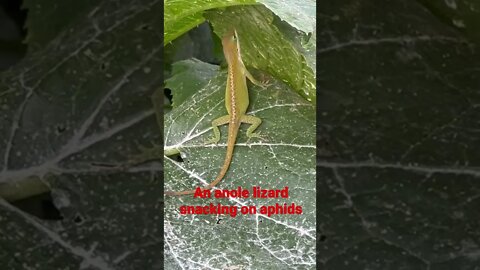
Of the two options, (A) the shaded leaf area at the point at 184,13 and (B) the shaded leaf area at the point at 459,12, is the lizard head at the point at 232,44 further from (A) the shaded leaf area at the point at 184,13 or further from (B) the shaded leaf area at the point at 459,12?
(B) the shaded leaf area at the point at 459,12

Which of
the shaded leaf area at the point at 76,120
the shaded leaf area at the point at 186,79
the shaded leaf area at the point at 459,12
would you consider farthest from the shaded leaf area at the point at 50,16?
the shaded leaf area at the point at 459,12

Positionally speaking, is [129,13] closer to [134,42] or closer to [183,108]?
[134,42]

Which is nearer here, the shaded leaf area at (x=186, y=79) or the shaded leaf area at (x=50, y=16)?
the shaded leaf area at (x=50, y=16)

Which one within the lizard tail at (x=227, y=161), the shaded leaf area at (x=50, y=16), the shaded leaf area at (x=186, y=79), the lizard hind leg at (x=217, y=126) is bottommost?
the lizard tail at (x=227, y=161)

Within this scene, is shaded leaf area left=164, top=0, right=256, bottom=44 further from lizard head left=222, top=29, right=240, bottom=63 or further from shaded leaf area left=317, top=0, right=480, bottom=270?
shaded leaf area left=317, top=0, right=480, bottom=270

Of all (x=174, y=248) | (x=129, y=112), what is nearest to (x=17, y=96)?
(x=129, y=112)

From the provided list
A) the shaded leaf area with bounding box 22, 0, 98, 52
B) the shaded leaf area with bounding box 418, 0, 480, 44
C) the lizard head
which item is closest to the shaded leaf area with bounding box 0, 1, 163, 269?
the shaded leaf area with bounding box 22, 0, 98, 52
